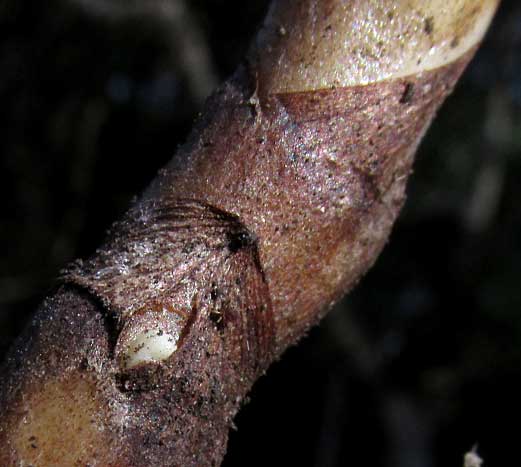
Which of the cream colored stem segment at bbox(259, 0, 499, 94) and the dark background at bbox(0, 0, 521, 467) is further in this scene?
the dark background at bbox(0, 0, 521, 467)

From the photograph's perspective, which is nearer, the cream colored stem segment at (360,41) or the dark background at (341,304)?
the cream colored stem segment at (360,41)

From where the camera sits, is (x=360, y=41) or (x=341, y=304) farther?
(x=341, y=304)

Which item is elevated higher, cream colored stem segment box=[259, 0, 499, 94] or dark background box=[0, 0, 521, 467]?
dark background box=[0, 0, 521, 467]

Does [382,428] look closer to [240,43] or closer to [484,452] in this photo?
[484,452]

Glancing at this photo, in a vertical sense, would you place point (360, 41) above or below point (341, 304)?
below
